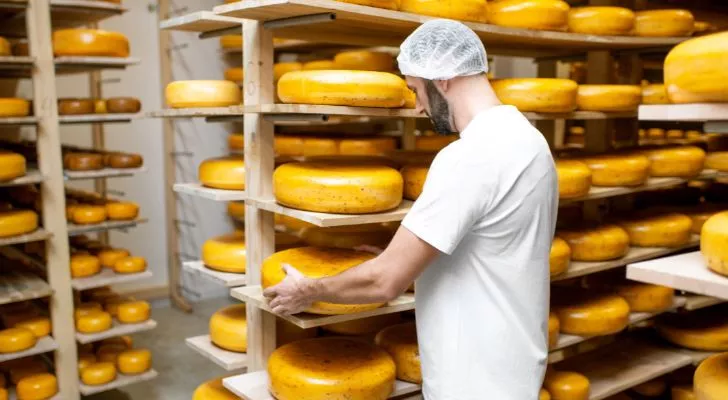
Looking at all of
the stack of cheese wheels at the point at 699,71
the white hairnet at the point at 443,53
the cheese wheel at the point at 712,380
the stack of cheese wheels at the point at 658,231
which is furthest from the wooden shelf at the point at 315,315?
the stack of cheese wheels at the point at 658,231

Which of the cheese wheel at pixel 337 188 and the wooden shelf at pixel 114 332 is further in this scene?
the wooden shelf at pixel 114 332

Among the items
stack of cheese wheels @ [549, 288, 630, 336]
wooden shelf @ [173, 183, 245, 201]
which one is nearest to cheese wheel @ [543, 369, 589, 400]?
stack of cheese wheels @ [549, 288, 630, 336]

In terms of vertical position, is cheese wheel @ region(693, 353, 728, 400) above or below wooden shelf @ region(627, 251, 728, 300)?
below

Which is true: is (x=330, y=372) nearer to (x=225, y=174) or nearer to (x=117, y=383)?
(x=225, y=174)

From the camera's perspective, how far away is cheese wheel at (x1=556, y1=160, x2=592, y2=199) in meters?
2.53

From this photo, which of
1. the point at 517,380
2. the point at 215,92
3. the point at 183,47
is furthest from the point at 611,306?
the point at 183,47

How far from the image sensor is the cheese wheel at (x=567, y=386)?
262 cm

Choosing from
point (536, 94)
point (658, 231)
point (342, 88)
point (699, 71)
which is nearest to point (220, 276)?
point (342, 88)

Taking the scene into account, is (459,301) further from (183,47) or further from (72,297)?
(183,47)

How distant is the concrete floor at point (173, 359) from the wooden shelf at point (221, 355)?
1.14 meters

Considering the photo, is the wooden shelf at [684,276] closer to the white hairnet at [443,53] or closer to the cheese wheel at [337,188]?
the white hairnet at [443,53]

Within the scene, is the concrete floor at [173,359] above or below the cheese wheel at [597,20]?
below

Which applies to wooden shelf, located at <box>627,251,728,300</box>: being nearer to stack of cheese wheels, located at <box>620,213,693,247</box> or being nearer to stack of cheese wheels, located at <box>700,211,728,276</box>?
stack of cheese wheels, located at <box>700,211,728,276</box>

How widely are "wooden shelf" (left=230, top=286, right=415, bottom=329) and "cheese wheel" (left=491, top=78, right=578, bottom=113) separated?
843mm
